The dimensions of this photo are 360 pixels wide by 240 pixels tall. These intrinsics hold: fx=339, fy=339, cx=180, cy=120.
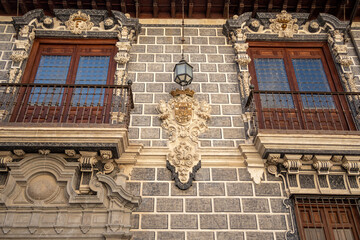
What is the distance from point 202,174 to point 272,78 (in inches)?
106

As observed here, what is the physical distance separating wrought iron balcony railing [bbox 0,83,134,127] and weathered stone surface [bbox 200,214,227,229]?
2132mm

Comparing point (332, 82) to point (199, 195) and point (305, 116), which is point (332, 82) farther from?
point (199, 195)

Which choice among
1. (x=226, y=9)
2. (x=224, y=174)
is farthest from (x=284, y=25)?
(x=224, y=174)

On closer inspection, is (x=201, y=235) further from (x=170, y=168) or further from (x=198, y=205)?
(x=170, y=168)

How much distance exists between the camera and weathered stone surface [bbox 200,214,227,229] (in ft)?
17.4

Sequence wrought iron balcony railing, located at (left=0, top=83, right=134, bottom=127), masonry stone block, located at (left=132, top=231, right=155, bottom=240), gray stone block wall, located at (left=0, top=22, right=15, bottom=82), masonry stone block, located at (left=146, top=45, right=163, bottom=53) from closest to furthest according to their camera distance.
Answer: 1. masonry stone block, located at (left=132, top=231, right=155, bottom=240)
2. wrought iron balcony railing, located at (left=0, top=83, right=134, bottom=127)
3. gray stone block wall, located at (left=0, top=22, right=15, bottom=82)
4. masonry stone block, located at (left=146, top=45, right=163, bottom=53)

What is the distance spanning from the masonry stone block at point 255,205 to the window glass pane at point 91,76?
10.7ft

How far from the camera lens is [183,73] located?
252 inches

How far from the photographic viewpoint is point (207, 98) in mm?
6672

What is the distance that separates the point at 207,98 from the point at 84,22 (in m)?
3.33

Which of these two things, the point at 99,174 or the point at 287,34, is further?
the point at 287,34

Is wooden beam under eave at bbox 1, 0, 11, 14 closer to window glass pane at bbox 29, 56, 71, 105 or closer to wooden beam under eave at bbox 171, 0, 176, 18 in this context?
window glass pane at bbox 29, 56, 71, 105

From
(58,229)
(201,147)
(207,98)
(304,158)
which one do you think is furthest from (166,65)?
(58,229)

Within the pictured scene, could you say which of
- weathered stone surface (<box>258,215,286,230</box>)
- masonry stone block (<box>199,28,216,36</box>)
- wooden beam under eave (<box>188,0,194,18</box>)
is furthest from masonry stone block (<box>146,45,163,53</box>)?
weathered stone surface (<box>258,215,286,230</box>)
